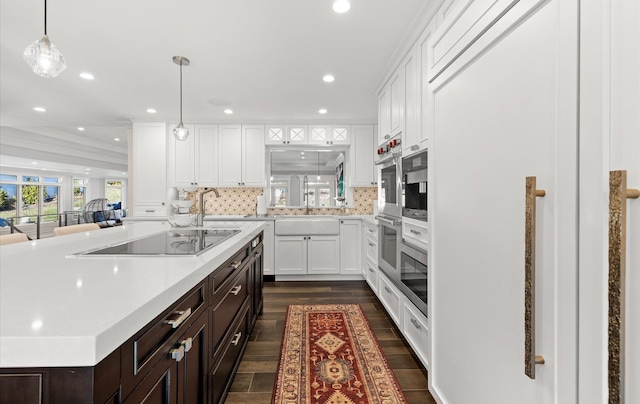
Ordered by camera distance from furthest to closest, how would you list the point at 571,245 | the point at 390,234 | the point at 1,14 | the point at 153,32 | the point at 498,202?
1. the point at 390,234
2. the point at 153,32
3. the point at 1,14
4. the point at 498,202
5. the point at 571,245

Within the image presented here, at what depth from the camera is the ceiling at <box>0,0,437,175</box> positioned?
6.26 ft

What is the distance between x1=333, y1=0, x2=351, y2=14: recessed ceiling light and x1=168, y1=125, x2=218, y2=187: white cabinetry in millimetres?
3010

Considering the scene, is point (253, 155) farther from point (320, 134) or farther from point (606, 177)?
point (606, 177)

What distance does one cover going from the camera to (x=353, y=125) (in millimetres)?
4344

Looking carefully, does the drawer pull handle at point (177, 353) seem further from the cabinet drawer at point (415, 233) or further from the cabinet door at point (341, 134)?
the cabinet door at point (341, 134)

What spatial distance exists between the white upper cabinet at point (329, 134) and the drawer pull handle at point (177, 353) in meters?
3.71

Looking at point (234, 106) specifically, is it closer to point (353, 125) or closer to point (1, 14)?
point (353, 125)

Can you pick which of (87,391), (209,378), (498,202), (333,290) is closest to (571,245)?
(498,202)

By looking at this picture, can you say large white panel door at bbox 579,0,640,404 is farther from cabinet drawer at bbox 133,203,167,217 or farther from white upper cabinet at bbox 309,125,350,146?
cabinet drawer at bbox 133,203,167,217

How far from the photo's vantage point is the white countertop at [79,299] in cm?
54

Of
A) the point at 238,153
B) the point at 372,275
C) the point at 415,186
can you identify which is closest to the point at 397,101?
the point at 415,186

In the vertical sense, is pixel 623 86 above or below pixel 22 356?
above

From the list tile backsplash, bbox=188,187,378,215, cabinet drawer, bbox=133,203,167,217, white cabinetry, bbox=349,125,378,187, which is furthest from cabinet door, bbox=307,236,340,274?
cabinet drawer, bbox=133,203,167,217

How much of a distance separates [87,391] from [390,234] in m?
2.32
